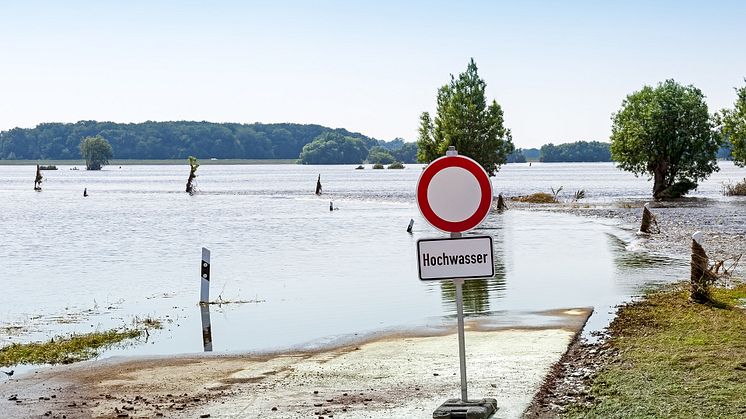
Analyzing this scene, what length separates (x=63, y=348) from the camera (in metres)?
15.8

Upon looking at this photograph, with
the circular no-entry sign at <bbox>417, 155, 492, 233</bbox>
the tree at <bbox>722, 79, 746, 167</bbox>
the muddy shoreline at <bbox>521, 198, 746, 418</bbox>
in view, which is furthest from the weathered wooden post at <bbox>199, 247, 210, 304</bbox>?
the tree at <bbox>722, 79, 746, 167</bbox>

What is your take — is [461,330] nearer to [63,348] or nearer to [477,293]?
[63,348]

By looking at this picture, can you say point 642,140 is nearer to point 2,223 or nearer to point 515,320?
point 2,223

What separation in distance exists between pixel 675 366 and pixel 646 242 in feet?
85.2

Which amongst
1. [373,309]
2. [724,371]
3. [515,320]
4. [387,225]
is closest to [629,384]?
[724,371]

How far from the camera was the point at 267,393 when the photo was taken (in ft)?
36.1

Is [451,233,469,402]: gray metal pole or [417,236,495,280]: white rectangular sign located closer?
[417,236,495,280]: white rectangular sign

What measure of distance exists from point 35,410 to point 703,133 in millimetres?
76452

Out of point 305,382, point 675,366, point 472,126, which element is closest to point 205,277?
point 305,382

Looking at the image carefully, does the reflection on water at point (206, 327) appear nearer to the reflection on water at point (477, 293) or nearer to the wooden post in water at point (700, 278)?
the reflection on water at point (477, 293)

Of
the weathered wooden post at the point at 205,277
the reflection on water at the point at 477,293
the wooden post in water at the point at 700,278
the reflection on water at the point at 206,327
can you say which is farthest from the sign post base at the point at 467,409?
the weathered wooden post at the point at 205,277

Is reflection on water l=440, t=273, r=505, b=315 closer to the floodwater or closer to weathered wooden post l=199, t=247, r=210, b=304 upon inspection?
the floodwater

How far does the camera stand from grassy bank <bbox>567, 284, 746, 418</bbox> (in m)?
9.18

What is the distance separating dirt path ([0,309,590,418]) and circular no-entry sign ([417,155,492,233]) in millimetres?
1852
